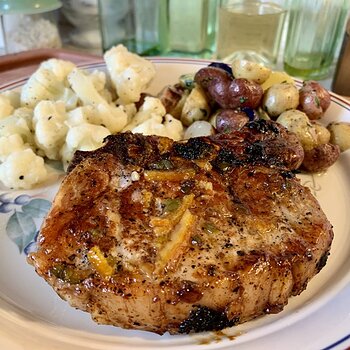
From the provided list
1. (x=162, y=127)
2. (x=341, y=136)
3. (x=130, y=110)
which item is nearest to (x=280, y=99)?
(x=341, y=136)

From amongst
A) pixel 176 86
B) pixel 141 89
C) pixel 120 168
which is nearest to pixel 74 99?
pixel 141 89

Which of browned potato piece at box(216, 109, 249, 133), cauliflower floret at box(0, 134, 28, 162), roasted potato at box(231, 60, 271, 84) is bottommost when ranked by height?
cauliflower floret at box(0, 134, 28, 162)

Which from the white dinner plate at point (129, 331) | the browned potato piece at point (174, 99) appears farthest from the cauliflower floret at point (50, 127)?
the browned potato piece at point (174, 99)

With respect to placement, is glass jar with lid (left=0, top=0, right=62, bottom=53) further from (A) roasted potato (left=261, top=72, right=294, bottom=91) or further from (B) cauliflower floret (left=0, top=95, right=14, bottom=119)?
(A) roasted potato (left=261, top=72, right=294, bottom=91)

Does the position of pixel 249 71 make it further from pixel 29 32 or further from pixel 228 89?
pixel 29 32

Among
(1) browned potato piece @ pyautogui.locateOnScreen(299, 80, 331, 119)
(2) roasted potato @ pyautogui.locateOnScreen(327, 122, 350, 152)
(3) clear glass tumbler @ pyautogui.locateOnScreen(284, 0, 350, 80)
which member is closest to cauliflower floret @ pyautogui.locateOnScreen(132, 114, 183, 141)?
(1) browned potato piece @ pyautogui.locateOnScreen(299, 80, 331, 119)

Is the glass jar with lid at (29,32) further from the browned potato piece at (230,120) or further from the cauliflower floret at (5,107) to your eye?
the browned potato piece at (230,120)

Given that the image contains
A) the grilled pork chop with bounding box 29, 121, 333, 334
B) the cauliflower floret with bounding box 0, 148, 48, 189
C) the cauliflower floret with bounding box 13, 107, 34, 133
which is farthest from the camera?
the cauliflower floret with bounding box 13, 107, 34, 133

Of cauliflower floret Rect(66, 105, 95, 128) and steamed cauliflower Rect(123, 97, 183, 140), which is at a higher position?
cauliflower floret Rect(66, 105, 95, 128)
